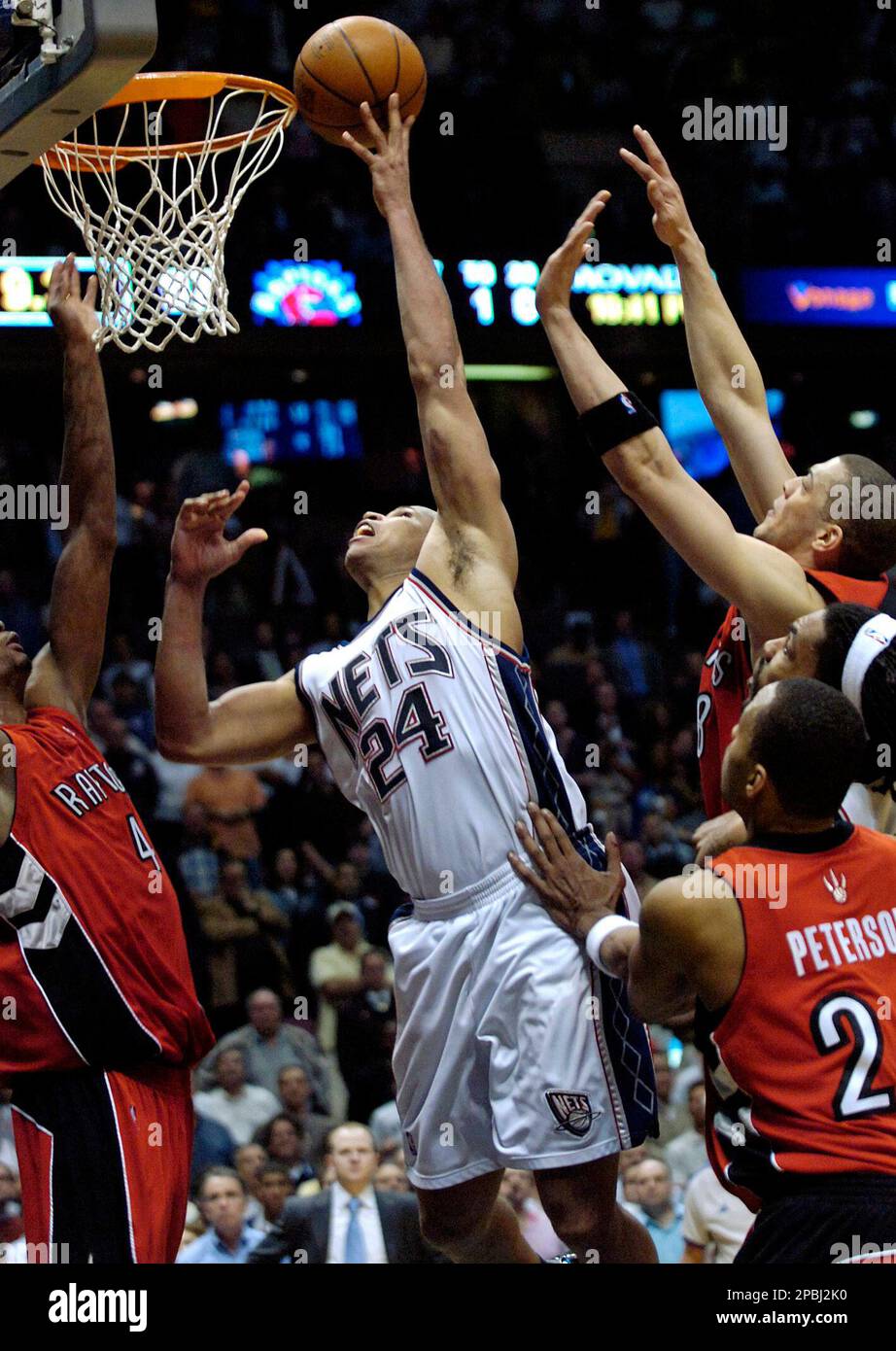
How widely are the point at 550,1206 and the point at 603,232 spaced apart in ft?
27.3

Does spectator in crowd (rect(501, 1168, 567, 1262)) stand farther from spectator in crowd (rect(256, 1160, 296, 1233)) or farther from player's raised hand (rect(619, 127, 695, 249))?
player's raised hand (rect(619, 127, 695, 249))

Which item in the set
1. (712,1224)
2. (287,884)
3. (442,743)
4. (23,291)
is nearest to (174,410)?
(23,291)

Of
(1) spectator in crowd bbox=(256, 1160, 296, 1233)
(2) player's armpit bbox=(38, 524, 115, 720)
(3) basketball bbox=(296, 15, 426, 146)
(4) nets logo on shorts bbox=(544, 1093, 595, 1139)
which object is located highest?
(3) basketball bbox=(296, 15, 426, 146)

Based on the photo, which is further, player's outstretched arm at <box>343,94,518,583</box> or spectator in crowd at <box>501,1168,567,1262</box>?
spectator in crowd at <box>501,1168,567,1262</box>

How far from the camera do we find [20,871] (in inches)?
170

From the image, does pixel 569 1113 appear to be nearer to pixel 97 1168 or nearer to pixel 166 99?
pixel 97 1168

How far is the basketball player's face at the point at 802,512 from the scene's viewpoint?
4.34 metres

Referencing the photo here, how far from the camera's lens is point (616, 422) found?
167 inches

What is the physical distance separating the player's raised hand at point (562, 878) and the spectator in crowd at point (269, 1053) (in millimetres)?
3528

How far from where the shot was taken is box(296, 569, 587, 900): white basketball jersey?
4246 millimetres

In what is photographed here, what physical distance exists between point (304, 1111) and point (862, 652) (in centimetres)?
427

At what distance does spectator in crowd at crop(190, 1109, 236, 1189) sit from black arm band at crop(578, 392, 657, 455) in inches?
154

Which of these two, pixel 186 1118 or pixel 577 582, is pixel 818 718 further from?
pixel 577 582

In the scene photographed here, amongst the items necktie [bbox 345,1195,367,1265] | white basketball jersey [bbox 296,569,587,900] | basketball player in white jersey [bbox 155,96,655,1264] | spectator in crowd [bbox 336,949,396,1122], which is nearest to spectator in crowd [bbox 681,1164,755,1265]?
necktie [bbox 345,1195,367,1265]
